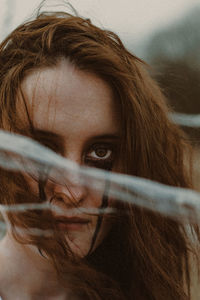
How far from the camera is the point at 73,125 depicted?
478 mm

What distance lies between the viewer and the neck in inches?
19.9

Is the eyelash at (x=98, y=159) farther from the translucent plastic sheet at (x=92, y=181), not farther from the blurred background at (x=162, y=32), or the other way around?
the blurred background at (x=162, y=32)

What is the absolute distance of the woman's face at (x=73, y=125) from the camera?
1.55ft

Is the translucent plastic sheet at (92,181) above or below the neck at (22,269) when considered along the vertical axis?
above

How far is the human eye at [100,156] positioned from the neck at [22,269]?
0.15 metres

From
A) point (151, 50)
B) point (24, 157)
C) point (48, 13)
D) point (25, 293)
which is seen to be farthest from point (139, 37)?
point (25, 293)

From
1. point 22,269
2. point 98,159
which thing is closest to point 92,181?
point 98,159

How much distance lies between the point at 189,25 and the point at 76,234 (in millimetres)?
360

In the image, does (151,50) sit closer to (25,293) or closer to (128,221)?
(128,221)

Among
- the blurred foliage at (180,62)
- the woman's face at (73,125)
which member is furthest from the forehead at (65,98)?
the blurred foliage at (180,62)

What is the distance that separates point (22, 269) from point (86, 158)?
0.18m

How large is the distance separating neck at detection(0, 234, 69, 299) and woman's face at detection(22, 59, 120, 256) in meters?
0.06

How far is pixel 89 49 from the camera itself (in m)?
0.48

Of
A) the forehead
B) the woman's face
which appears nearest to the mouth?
the woman's face
